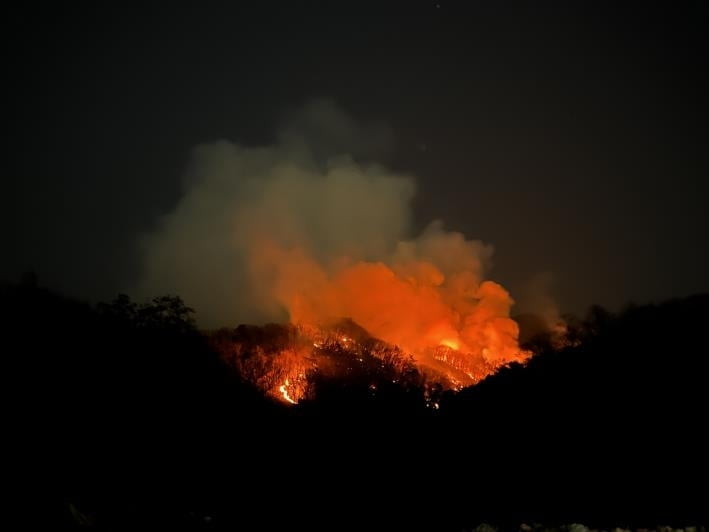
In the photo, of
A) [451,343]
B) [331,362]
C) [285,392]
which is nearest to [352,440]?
[285,392]

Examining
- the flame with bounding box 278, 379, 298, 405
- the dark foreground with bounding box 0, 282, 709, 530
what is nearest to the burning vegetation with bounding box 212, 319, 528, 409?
the flame with bounding box 278, 379, 298, 405

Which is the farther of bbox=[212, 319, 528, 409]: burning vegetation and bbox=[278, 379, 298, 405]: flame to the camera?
bbox=[212, 319, 528, 409]: burning vegetation

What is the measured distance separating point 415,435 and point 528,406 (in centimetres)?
479

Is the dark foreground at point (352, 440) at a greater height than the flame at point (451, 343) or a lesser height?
lesser

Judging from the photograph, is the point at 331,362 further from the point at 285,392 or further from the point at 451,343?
the point at 451,343

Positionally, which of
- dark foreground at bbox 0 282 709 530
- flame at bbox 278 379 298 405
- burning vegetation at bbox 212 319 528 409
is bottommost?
dark foreground at bbox 0 282 709 530

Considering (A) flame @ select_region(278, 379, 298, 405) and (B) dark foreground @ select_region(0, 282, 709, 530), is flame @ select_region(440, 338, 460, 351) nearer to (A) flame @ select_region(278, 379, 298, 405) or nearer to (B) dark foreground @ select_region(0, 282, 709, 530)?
(A) flame @ select_region(278, 379, 298, 405)

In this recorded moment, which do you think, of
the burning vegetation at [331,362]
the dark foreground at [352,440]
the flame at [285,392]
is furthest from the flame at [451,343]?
the dark foreground at [352,440]

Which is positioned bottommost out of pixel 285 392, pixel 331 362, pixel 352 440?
pixel 352 440

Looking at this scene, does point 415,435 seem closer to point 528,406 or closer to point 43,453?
point 528,406

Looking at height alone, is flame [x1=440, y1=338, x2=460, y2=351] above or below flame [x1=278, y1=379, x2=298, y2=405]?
above

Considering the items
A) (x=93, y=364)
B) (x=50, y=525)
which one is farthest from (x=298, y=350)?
(x=50, y=525)

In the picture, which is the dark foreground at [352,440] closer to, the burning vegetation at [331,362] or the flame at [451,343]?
the burning vegetation at [331,362]

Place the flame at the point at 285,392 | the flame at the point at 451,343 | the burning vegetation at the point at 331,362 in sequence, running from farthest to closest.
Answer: the flame at the point at 451,343, the burning vegetation at the point at 331,362, the flame at the point at 285,392
